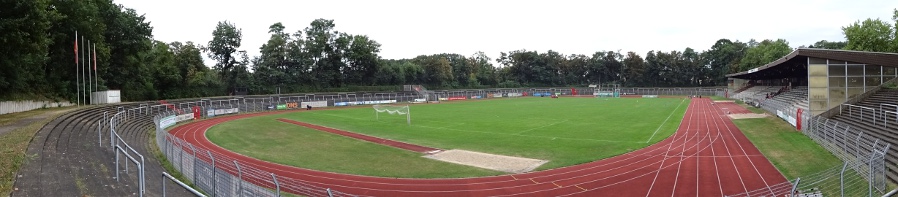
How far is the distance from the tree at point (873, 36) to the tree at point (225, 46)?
3419 inches

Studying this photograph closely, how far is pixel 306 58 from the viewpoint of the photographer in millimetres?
88000

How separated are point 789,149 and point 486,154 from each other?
50.4 feet

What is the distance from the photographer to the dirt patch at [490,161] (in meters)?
21.1

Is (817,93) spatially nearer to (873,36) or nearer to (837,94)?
(837,94)

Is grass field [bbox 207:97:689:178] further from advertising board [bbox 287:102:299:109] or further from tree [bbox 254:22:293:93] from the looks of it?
tree [bbox 254:22:293:93]

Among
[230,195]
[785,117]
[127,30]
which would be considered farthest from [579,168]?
[127,30]

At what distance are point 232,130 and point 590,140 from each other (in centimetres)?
2726

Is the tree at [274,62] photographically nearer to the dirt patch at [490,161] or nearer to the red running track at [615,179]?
the red running track at [615,179]

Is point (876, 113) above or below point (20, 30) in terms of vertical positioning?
below

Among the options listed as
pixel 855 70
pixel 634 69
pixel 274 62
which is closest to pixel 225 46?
pixel 274 62

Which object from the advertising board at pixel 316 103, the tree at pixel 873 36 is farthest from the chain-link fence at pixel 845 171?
the advertising board at pixel 316 103

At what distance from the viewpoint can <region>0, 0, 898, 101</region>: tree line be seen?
3281 centimetres

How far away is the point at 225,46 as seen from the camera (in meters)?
80.7

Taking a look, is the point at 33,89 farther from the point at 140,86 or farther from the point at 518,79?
the point at 518,79
